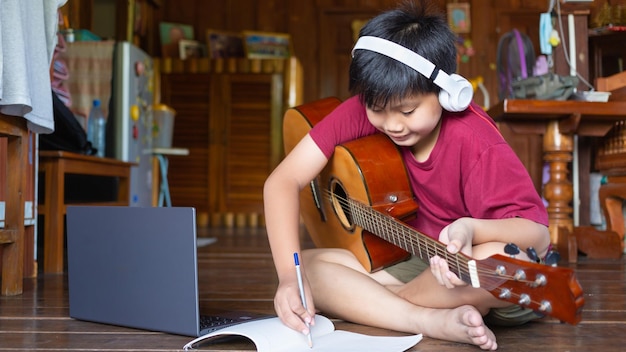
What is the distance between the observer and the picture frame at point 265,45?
4816 mm

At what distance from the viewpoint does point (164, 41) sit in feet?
16.3

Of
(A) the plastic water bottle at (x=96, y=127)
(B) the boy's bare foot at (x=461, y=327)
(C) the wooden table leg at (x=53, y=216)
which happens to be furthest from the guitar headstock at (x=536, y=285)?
(A) the plastic water bottle at (x=96, y=127)

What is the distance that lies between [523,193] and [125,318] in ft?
2.25

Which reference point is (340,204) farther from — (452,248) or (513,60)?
(513,60)

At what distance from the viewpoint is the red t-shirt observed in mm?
966

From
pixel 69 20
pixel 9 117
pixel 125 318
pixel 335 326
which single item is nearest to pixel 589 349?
pixel 335 326

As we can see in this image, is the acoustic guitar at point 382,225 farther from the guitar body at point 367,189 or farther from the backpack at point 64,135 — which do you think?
→ the backpack at point 64,135

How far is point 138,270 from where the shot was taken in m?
1.06

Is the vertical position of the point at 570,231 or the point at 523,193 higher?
the point at 523,193

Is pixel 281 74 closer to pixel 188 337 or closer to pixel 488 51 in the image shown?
pixel 488 51

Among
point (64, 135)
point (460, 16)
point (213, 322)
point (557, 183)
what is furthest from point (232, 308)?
point (460, 16)

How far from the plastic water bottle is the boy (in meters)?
2.02

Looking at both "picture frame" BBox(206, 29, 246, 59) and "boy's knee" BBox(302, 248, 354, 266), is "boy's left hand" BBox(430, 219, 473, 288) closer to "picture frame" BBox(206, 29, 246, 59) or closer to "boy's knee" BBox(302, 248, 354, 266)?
"boy's knee" BBox(302, 248, 354, 266)

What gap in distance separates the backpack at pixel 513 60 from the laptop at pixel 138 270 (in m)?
2.04
